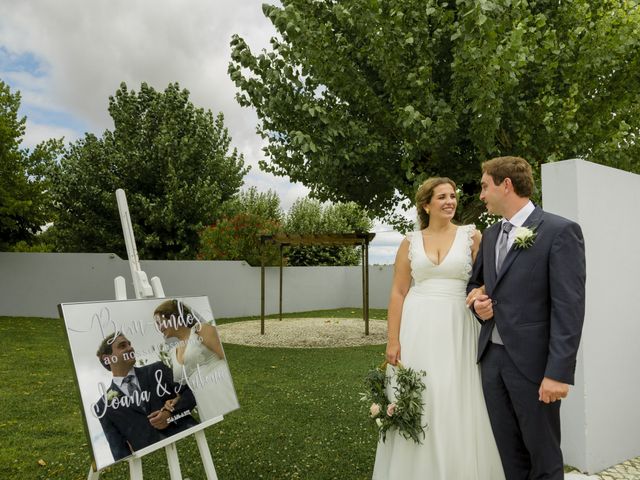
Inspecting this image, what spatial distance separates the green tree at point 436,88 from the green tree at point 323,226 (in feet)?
47.1

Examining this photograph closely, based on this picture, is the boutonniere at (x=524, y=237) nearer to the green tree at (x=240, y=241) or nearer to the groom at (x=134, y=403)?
the groom at (x=134, y=403)

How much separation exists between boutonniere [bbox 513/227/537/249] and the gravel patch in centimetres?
858

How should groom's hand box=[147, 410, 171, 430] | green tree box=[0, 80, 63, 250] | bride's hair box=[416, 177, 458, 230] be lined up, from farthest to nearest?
green tree box=[0, 80, 63, 250] < bride's hair box=[416, 177, 458, 230] < groom's hand box=[147, 410, 171, 430]

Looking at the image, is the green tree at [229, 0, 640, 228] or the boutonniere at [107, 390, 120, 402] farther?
the green tree at [229, 0, 640, 228]

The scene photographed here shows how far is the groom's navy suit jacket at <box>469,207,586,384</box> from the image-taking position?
2.49 meters

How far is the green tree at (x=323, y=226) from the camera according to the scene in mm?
24562

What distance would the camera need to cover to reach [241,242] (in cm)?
1938

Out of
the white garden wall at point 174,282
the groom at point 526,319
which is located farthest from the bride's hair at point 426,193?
the white garden wall at point 174,282

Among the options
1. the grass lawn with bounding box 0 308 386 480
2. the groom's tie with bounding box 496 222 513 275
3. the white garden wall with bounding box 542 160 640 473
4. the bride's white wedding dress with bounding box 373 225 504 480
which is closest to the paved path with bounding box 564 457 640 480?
the white garden wall with bounding box 542 160 640 473

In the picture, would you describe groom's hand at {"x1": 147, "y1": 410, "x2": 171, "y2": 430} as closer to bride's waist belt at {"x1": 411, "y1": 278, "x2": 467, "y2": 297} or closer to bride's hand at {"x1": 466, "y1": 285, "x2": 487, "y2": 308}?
bride's waist belt at {"x1": 411, "y1": 278, "x2": 467, "y2": 297}

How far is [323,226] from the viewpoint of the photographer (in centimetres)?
2683

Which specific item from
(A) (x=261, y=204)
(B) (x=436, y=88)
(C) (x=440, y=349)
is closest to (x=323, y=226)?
(A) (x=261, y=204)

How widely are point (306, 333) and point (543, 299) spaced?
10.4m

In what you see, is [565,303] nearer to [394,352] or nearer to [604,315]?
[394,352]
